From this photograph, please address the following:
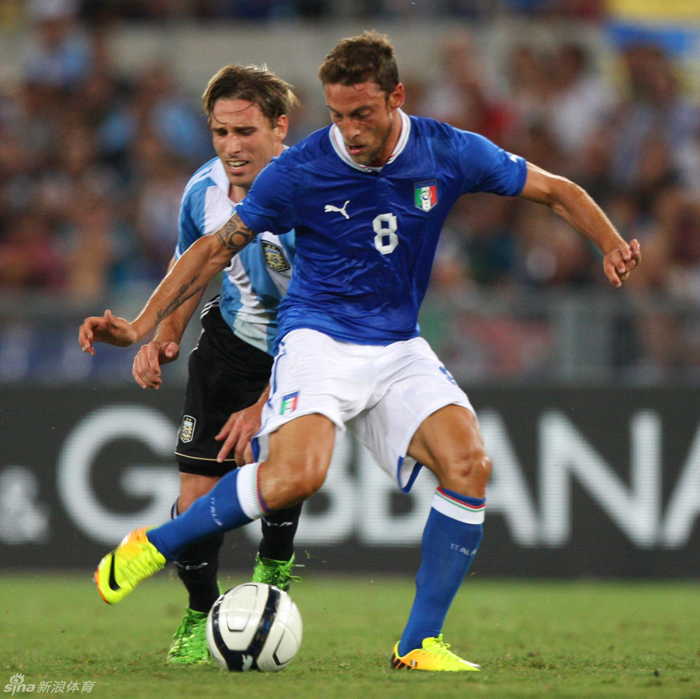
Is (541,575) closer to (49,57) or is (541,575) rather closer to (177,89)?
(177,89)

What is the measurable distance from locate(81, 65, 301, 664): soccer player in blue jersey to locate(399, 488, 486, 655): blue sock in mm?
945

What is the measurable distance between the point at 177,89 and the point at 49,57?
4.49ft

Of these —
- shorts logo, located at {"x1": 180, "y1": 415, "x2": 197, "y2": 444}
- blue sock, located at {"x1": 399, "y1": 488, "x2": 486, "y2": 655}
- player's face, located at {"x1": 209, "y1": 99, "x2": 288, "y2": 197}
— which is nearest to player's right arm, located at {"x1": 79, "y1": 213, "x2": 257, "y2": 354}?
player's face, located at {"x1": 209, "y1": 99, "x2": 288, "y2": 197}

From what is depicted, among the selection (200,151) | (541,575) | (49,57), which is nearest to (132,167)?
(200,151)

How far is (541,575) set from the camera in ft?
28.6

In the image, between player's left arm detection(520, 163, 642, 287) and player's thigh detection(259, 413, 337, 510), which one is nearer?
player's thigh detection(259, 413, 337, 510)

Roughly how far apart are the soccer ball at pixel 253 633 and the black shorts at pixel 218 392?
3.33ft

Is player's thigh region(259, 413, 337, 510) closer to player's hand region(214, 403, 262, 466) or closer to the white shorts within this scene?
the white shorts

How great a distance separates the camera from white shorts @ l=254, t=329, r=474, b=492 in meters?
4.61

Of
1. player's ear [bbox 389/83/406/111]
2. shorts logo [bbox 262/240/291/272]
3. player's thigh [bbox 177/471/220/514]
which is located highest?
player's ear [bbox 389/83/406/111]

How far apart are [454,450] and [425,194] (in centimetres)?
103

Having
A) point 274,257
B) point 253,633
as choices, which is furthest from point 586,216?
point 253,633

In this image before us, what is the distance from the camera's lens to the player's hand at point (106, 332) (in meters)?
4.49

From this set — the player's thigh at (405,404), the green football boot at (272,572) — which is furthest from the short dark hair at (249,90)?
the green football boot at (272,572)
